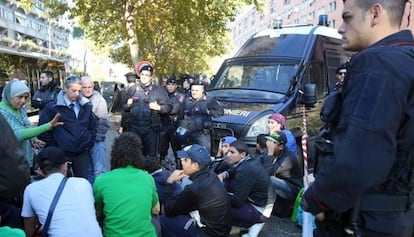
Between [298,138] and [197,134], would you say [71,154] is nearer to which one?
[197,134]

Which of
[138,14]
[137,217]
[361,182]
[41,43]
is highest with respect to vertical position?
[41,43]

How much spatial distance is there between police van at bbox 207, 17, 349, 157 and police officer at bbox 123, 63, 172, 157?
0.97 m


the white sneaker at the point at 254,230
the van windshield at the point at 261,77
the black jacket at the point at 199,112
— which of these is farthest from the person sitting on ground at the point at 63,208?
the van windshield at the point at 261,77

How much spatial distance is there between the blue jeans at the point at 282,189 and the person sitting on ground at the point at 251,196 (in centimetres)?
59

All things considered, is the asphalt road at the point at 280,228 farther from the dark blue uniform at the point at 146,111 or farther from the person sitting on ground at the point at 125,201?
the dark blue uniform at the point at 146,111

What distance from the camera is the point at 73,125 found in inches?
190

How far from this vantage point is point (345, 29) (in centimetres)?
187

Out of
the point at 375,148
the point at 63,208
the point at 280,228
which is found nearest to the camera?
the point at 375,148

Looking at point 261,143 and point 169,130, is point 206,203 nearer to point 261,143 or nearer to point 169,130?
point 261,143

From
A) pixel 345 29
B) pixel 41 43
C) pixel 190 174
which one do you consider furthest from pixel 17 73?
pixel 41 43

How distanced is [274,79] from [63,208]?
463 centimetres

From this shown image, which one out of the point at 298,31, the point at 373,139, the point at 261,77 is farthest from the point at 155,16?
the point at 373,139

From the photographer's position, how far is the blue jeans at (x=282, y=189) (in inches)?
200

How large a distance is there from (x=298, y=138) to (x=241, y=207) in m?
2.68
